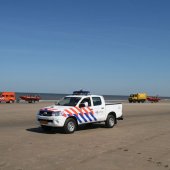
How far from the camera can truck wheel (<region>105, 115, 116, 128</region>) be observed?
18812 millimetres

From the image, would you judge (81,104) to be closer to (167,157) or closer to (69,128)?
(69,128)

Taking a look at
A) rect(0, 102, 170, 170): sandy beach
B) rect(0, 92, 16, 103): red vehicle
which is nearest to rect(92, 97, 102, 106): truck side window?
rect(0, 102, 170, 170): sandy beach

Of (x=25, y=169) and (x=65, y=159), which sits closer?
(x=25, y=169)

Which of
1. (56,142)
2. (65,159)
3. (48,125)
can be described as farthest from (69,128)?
(65,159)

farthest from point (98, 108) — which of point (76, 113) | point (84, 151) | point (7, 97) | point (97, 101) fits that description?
point (7, 97)

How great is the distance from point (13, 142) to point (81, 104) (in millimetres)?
5076


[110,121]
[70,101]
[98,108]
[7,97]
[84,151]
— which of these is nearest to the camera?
[84,151]

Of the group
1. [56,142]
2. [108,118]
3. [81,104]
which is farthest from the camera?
[108,118]

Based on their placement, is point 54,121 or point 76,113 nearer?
point 54,121

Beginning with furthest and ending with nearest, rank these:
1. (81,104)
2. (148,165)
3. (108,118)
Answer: (108,118), (81,104), (148,165)

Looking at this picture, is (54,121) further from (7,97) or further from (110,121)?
(7,97)

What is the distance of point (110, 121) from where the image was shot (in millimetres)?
18969

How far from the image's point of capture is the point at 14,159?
998cm

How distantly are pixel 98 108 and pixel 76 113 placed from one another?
5.86 feet
